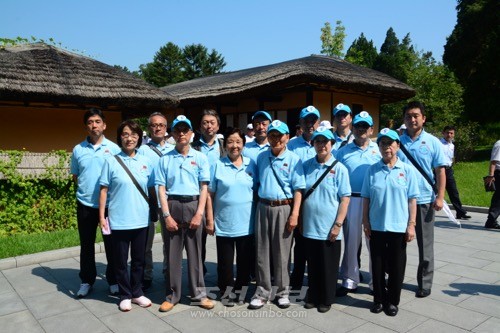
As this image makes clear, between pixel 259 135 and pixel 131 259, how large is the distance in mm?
1980

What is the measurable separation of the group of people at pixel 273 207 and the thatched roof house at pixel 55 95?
6.06 meters

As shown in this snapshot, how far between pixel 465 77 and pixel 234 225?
28753mm

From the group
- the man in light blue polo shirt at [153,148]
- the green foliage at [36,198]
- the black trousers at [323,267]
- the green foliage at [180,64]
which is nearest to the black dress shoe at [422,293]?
the black trousers at [323,267]

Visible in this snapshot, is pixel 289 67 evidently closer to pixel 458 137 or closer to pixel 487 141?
pixel 458 137

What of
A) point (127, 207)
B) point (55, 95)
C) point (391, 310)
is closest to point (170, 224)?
point (127, 207)

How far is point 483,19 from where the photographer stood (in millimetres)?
24594

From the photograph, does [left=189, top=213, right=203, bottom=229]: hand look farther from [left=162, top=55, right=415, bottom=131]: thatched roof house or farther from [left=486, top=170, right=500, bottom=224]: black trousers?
[left=162, top=55, right=415, bottom=131]: thatched roof house

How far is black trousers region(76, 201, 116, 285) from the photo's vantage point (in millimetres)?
4289

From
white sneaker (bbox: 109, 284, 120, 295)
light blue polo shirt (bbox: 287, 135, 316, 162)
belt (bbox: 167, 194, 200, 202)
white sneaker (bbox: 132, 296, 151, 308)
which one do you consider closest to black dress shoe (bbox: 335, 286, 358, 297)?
light blue polo shirt (bbox: 287, 135, 316, 162)

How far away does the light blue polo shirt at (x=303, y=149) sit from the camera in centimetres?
444

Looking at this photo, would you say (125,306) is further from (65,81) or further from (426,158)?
(65,81)

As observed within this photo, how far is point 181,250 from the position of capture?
3975 millimetres

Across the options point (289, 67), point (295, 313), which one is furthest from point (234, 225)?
point (289, 67)

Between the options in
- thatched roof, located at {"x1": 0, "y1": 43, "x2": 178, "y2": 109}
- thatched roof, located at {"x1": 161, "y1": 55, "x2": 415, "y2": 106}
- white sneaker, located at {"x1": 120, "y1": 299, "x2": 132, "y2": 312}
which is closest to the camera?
white sneaker, located at {"x1": 120, "y1": 299, "x2": 132, "y2": 312}
